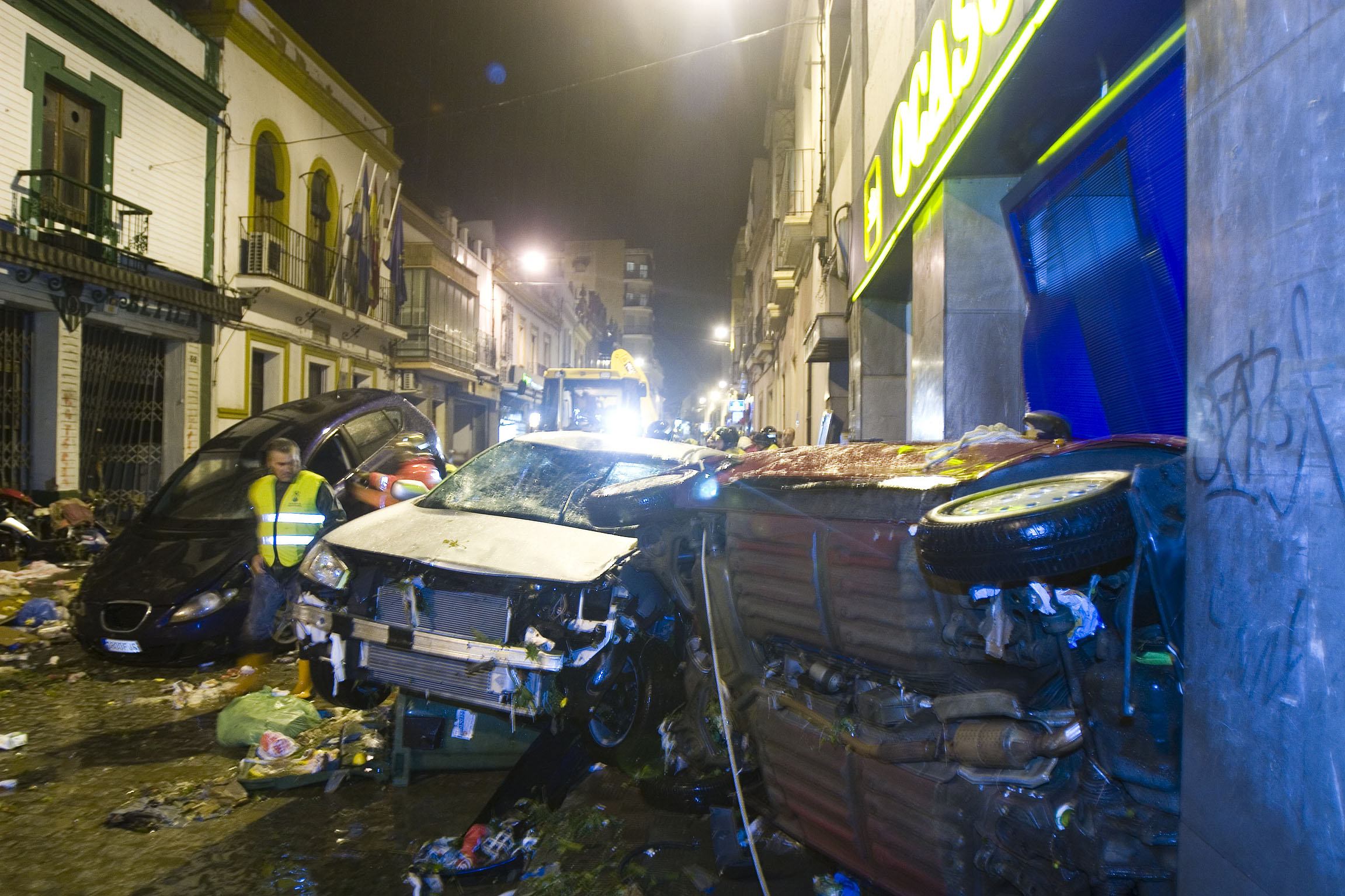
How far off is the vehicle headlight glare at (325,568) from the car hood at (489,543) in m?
0.08

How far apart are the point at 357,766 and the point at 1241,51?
176 inches

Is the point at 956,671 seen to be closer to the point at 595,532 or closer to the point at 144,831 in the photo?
the point at 595,532

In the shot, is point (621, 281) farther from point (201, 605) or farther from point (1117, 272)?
point (1117, 272)

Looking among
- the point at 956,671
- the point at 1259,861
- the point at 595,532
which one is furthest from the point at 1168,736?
the point at 595,532

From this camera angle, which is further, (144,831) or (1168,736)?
(144,831)

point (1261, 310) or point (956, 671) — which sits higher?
point (1261, 310)

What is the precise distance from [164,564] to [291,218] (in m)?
15.7

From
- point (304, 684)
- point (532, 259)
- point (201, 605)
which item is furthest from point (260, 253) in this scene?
point (532, 259)

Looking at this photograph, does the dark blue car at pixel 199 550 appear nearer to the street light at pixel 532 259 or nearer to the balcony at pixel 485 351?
the balcony at pixel 485 351

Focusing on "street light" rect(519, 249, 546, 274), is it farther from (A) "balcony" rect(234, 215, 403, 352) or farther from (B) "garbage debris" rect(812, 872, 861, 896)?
(B) "garbage debris" rect(812, 872, 861, 896)

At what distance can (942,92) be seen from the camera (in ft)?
19.6

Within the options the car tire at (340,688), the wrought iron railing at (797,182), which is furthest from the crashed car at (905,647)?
the wrought iron railing at (797,182)

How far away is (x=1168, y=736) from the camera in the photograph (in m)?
2.07

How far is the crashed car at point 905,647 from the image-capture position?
2053mm
